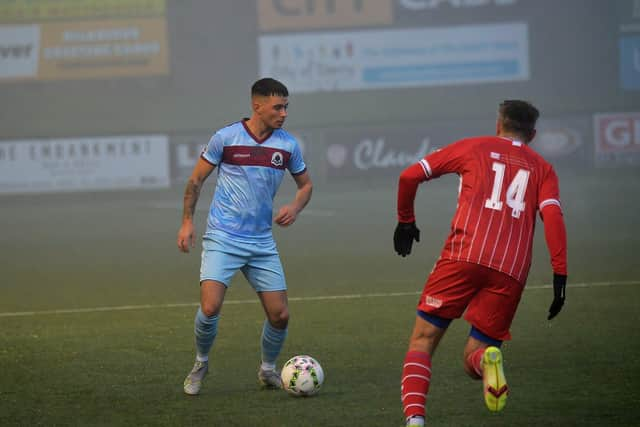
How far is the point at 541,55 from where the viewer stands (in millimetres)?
19891

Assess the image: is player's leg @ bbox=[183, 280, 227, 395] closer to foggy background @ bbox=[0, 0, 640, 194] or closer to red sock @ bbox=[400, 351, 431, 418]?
red sock @ bbox=[400, 351, 431, 418]

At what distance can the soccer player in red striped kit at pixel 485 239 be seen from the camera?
478 cm

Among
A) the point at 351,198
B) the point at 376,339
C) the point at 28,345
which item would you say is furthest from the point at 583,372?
the point at 351,198

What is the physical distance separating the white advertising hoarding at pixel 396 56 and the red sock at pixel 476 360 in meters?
14.2

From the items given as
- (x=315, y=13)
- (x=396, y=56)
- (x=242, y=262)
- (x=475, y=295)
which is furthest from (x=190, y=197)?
(x=396, y=56)

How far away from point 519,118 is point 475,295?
0.81 m

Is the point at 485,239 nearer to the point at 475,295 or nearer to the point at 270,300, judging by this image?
the point at 475,295

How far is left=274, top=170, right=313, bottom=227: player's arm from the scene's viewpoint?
6.09 metres

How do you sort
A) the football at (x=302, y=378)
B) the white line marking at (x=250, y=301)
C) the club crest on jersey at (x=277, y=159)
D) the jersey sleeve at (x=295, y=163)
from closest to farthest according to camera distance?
the football at (x=302, y=378), the club crest on jersey at (x=277, y=159), the jersey sleeve at (x=295, y=163), the white line marking at (x=250, y=301)

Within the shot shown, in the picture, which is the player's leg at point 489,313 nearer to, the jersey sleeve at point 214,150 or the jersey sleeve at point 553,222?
the jersey sleeve at point 553,222

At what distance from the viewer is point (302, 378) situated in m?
5.86

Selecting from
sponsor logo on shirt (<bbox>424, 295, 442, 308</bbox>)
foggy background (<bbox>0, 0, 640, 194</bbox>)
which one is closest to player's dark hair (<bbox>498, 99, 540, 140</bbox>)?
sponsor logo on shirt (<bbox>424, 295, 442, 308</bbox>)

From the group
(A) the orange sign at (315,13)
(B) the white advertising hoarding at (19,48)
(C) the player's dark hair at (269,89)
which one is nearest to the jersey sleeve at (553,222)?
(C) the player's dark hair at (269,89)

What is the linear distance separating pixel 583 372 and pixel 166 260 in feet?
23.6
